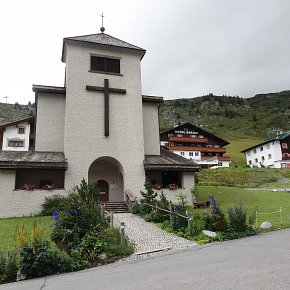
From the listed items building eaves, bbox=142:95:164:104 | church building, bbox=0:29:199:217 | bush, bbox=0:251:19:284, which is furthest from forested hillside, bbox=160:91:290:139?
bush, bbox=0:251:19:284

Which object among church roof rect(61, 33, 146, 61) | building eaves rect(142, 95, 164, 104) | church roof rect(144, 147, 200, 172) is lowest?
church roof rect(144, 147, 200, 172)

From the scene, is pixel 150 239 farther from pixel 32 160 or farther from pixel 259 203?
pixel 259 203

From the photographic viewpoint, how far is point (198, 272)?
→ 7.16m

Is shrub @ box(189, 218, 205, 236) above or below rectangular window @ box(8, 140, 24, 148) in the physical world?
below

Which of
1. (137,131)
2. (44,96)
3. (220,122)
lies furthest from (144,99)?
(220,122)

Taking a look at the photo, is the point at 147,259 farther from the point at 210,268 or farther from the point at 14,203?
the point at 14,203

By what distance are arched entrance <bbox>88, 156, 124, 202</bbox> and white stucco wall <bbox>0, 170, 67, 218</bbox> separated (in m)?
5.36

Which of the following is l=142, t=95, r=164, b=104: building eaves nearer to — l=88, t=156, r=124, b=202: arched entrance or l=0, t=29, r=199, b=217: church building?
l=0, t=29, r=199, b=217: church building

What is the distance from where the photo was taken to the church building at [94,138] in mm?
22016

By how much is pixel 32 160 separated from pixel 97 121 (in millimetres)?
5652

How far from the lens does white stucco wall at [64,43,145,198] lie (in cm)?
2303

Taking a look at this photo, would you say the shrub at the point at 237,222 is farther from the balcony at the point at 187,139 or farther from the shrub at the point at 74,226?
the balcony at the point at 187,139

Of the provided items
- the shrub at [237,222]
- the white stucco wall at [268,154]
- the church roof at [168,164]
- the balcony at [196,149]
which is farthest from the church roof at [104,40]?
the white stucco wall at [268,154]

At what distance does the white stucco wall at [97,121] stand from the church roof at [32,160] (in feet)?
2.85
